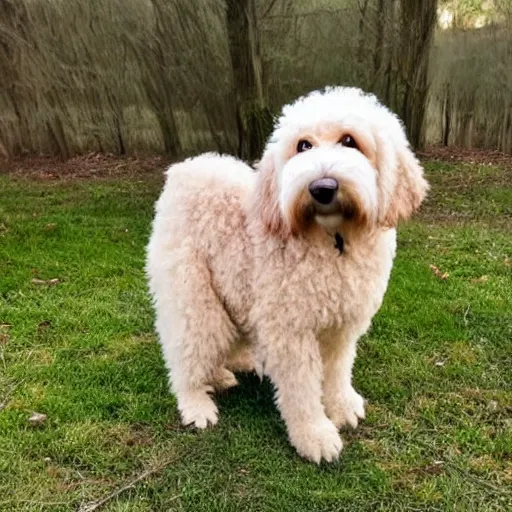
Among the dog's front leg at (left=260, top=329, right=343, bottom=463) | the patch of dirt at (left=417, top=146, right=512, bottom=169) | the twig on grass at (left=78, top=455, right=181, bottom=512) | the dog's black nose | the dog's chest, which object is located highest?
the dog's black nose

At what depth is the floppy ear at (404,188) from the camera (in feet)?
9.02

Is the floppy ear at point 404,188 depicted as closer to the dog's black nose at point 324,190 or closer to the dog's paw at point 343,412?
the dog's black nose at point 324,190

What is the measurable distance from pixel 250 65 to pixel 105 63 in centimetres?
330

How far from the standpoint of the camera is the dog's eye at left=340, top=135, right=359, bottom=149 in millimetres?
2648

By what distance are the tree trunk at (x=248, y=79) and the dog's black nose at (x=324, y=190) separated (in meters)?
6.35

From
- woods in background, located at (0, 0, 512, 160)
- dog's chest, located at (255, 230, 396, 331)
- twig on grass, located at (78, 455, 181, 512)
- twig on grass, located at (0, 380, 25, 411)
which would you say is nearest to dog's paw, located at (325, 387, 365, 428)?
dog's chest, located at (255, 230, 396, 331)

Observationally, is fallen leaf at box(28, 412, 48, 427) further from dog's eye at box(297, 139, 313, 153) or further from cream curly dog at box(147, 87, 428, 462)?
dog's eye at box(297, 139, 313, 153)

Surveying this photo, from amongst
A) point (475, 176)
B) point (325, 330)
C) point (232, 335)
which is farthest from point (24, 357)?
point (475, 176)

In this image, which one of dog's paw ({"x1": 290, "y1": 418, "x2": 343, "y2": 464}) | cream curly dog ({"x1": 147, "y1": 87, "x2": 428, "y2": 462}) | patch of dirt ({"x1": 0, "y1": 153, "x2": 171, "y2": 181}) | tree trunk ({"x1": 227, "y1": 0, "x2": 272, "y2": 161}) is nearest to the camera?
cream curly dog ({"x1": 147, "y1": 87, "x2": 428, "y2": 462})

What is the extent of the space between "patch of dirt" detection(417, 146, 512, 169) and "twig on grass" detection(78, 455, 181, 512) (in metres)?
7.91

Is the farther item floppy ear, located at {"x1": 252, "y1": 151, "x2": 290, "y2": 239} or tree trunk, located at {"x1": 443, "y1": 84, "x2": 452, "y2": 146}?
tree trunk, located at {"x1": 443, "y1": 84, "x2": 452, "y2": 146}

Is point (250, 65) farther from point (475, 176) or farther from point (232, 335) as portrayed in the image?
point (232, 335)

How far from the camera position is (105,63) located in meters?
10.7

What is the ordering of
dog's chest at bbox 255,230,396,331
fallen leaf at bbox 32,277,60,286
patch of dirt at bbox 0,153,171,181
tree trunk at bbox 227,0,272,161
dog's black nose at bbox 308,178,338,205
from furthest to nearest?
patch of dirt at bbox 0,153,171,181, tree trunk at bbox 227,0,272,161, fallen leaf at bbox 32,277,60,286, dog's chest at bbox 255,230,396,331, dog's black nose at bbox 308,178,338,205
